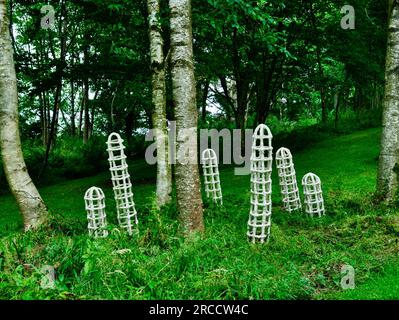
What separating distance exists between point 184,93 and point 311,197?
14.6 ft

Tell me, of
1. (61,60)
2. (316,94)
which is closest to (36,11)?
(61,60)

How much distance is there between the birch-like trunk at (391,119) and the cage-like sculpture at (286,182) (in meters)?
A: 1.94

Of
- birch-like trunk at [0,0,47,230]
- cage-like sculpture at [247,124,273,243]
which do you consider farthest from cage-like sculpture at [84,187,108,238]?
cage-like sculpture at [247,124,273,243]

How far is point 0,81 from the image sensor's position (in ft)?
29.5

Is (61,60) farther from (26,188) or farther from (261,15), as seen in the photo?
(261,15)

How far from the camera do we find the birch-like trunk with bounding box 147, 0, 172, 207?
424 inches

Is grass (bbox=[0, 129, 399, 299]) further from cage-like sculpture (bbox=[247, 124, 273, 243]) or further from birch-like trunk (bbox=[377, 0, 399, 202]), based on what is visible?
birch-like trunk (bbox=[377, 0, 399, 202])

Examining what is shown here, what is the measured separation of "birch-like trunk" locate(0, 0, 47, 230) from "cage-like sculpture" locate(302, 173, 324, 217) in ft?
19.2

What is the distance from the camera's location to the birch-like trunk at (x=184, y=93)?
25.1ft

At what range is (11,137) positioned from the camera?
29.8ft

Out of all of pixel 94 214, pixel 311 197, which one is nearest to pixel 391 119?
pixel 311 197

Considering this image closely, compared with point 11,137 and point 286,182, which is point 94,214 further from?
point 286,182

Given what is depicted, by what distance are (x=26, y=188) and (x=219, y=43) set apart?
35.1 feet

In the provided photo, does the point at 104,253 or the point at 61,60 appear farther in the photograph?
the point at 61,60
